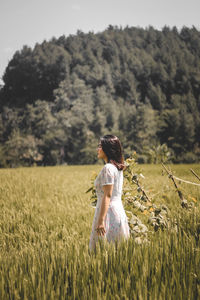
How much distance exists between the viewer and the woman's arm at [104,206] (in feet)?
7.63

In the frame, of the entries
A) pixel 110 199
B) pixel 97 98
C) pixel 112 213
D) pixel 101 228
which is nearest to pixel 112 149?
pixel 110 199

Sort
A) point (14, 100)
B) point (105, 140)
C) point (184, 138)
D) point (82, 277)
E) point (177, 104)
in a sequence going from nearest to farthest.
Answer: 1. point (82, 277)
2. point (105, 140)
3. point (184, 138)
4. point (177, 104)
5. point (14, 100)

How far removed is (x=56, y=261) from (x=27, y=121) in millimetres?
44493

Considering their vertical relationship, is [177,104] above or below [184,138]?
above

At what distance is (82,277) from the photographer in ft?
5.09

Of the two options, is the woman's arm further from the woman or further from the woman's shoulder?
the woman's shoulder

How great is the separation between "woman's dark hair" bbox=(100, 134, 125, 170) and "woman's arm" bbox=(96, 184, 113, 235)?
0.93 ft

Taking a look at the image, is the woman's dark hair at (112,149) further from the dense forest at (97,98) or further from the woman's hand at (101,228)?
the dense forest at (97,98)

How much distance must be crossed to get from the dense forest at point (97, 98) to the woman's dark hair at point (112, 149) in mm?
35020

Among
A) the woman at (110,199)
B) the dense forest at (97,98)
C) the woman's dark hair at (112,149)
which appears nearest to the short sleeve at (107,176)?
the woman at (110,199)

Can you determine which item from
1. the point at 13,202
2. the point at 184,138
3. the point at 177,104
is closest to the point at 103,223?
the point at 13,202

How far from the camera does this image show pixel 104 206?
233cm

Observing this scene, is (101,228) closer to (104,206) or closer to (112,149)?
(104,206)

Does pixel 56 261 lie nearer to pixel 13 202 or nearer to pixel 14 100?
pixel 13 202
